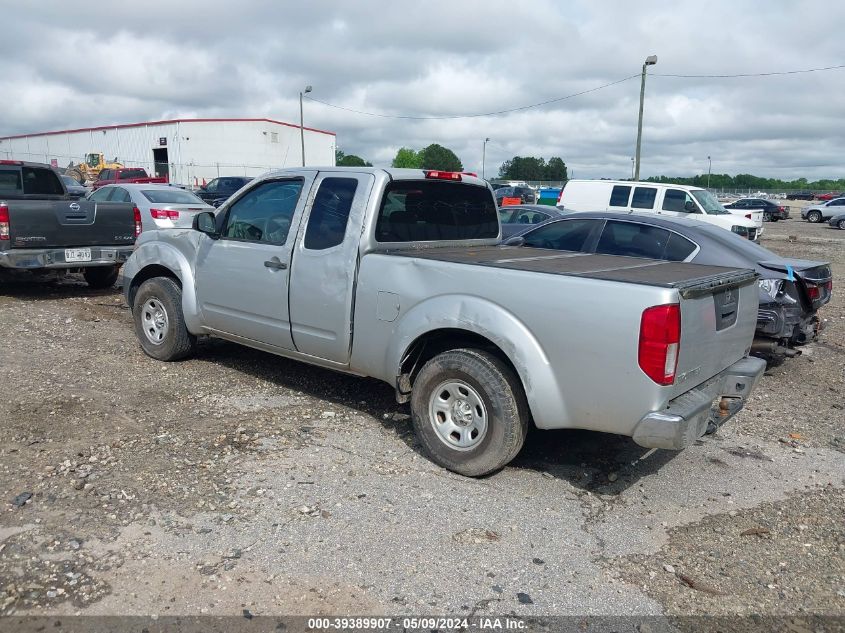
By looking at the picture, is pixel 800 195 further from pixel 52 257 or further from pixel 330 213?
pixel 330 213

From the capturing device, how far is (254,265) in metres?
5.59

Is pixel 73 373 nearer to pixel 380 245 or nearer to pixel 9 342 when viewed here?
pixel 9 342

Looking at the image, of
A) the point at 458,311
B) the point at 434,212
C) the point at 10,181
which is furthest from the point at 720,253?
the point at 10,181

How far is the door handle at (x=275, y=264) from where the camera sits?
5.36 meters

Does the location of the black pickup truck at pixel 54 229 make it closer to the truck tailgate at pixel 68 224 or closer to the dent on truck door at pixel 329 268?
the truck tailgate at pixel 68 224

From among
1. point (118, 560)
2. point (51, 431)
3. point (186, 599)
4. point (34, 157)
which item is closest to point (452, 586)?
point (186, 599)

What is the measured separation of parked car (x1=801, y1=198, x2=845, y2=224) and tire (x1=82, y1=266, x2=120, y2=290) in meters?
40.0

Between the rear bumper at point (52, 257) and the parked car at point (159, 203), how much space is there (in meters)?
2.61

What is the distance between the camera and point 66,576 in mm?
3223

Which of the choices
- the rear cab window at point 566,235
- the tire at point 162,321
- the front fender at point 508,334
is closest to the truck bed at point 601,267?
the front fender at point 508,334

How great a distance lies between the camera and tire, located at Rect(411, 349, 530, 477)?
4.16m

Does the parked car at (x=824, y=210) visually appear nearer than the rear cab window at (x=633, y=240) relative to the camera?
No

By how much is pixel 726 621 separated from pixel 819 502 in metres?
1.68

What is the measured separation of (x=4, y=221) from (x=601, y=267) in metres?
7.77
